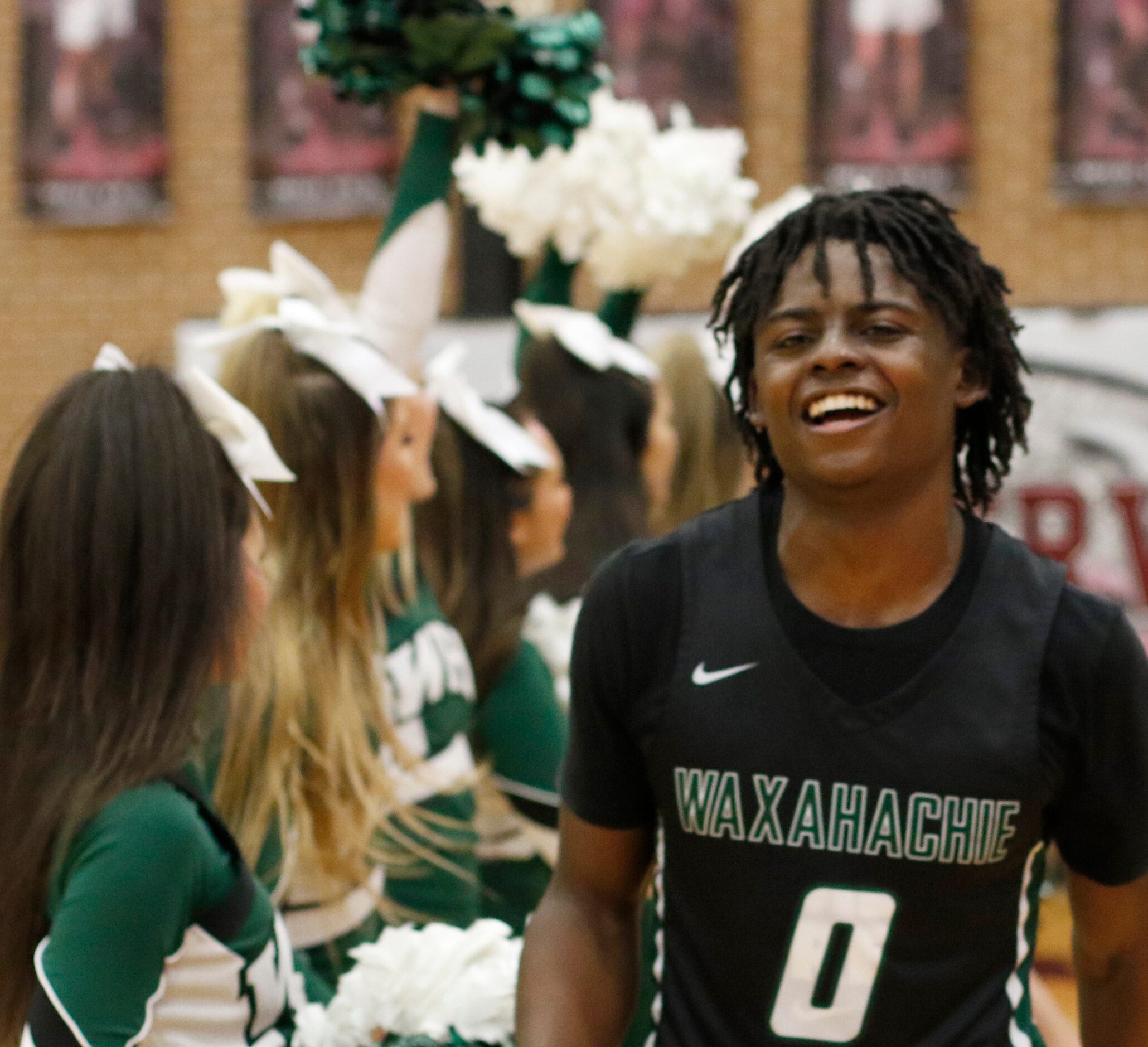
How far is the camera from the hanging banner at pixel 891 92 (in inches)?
303

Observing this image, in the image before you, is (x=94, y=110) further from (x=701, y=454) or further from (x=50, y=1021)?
(x=50, y=1021)

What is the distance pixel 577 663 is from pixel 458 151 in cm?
136

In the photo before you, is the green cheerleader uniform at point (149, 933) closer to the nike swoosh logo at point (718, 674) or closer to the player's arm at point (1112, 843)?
the nike swoosh logo at point (718, 674)

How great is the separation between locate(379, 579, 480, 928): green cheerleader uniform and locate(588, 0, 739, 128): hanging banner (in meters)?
5.70

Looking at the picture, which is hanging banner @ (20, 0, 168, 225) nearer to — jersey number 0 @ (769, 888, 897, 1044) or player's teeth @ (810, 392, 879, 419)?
player's teeth @ (810, 392, 879, 419)

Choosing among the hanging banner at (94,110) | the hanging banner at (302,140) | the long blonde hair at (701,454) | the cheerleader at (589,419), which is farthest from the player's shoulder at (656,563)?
the hanging banner at (94,110)

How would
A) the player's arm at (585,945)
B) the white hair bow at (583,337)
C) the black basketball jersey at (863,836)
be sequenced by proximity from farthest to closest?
the white hair bow at (583,337), the player's arm at (585,945), the black basketball jersey at (863,836)

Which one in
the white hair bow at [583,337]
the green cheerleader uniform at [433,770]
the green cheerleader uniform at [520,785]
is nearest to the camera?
the green cheerleader uniform at [433,770]

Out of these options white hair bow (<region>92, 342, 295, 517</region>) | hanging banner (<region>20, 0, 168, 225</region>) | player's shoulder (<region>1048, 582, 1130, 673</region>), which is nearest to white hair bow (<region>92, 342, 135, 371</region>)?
white hair bow (<region>92, 342, 295, 517</region>)

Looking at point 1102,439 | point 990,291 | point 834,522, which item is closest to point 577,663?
point 834,522

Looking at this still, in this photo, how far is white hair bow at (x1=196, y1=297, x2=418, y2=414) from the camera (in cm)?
231

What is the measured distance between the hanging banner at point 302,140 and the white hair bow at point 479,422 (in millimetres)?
5131

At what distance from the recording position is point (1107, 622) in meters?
1.38

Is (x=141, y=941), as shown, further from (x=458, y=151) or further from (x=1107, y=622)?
(x=458, y=151)
